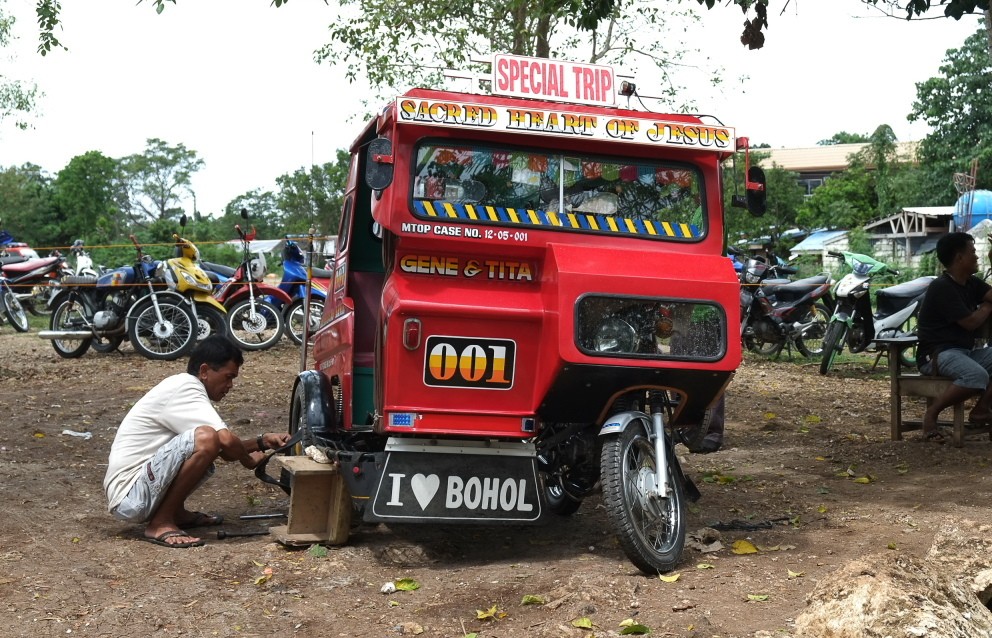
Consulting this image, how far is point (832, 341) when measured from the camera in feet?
41.6

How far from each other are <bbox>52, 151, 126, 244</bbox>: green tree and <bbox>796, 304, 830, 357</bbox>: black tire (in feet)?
117

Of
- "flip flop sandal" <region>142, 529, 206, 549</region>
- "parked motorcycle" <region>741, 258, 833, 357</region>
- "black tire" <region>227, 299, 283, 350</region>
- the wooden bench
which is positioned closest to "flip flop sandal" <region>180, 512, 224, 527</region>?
"flip flop sandal" <region>142, 529, 206, 549</region>

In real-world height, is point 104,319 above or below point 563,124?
below

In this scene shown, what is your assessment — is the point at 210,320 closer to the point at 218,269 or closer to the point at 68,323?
the point at 218,269

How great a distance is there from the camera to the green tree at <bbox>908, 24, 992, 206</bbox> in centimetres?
3412

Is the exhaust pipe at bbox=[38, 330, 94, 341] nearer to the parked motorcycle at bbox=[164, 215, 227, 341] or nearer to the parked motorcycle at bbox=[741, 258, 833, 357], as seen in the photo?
the parked motorcycle at bbox=[164, 215, 227, 341]

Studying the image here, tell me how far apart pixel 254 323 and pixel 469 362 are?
915 centimetres

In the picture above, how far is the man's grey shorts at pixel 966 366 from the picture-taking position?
7.60 meters

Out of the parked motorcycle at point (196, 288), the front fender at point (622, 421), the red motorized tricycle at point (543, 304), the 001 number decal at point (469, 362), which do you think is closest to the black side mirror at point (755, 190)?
the red motorized tricycle at point (543, 304)

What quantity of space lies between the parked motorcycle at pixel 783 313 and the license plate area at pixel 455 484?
9.30m

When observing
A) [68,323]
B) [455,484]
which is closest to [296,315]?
[68,323]

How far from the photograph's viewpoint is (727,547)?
5387 mm

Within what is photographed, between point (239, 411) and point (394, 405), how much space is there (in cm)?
510

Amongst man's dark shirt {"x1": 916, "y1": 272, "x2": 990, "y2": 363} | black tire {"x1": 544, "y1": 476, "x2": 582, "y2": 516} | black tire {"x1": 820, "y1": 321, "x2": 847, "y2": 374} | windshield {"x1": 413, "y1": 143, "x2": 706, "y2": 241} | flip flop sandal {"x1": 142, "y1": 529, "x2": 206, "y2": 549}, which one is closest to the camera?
windshield {"x1": 413, "y1": 143, "x2": 706, "y2": 241}
